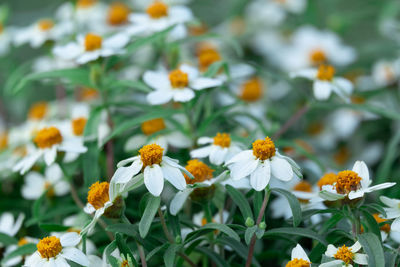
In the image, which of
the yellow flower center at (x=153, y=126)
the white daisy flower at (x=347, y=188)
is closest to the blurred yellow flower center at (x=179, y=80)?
the yellow flower center at (x=153, y=126)

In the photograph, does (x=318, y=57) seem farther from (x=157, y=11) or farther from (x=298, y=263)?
(x=298, y=263)

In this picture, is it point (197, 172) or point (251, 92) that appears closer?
point (197, 172)

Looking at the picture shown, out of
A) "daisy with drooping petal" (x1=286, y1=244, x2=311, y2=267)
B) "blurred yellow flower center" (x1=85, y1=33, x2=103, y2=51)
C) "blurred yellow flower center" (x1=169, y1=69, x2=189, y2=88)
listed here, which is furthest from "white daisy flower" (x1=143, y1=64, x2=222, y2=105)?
"daisy with drooping petal" (x1=286, y1=244, x2=311, y2=267)

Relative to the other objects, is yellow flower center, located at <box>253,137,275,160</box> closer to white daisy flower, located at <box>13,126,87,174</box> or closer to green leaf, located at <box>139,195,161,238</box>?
green leaf, located at <box>139,195,161,238</box>

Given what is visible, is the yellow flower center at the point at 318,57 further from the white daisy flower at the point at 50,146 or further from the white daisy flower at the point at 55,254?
the white daisy flower at the point at 55,254

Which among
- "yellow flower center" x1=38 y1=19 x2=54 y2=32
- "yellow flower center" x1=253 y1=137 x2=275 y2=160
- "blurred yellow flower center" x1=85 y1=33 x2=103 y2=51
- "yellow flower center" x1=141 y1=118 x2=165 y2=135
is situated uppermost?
"blurred yellow flower center" x1=85 y1=33 x2=103 y2=51

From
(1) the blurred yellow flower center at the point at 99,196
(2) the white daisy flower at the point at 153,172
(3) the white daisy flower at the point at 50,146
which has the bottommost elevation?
(3) the white daisy flower at the point at 50,146

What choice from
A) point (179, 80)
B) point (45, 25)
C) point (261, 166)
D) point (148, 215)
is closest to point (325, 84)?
point (179, 80)
